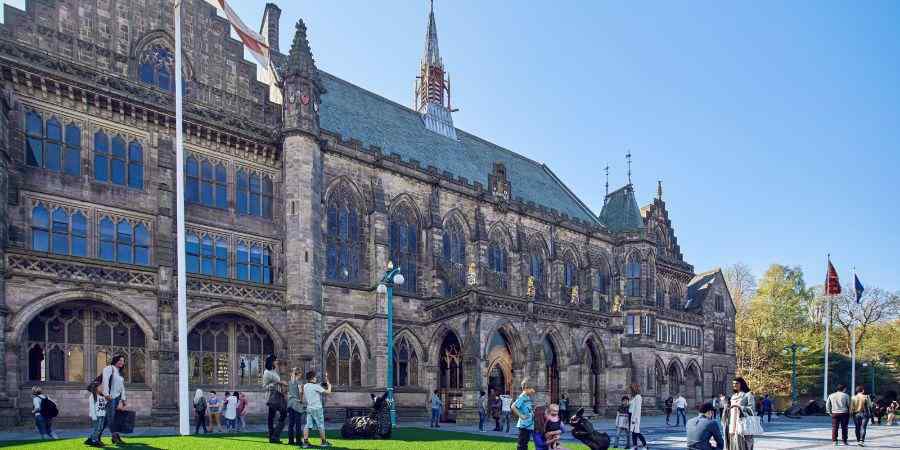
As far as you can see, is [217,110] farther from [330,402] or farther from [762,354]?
[762,354]

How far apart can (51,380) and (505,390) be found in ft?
74.5

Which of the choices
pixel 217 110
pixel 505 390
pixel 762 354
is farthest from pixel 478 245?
pixel 762 354

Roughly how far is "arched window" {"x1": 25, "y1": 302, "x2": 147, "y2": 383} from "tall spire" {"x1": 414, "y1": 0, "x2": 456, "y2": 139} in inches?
1012

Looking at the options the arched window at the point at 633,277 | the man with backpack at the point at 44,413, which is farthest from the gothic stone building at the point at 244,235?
the arched window at the point at 633,277

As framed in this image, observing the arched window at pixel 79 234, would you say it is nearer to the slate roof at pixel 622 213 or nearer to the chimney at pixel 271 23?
the chimney at pixel 271 23

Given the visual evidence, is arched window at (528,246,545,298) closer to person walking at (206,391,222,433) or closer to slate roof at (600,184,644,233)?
slate roof at (600,184,644,233)

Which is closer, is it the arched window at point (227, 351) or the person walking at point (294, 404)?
the person walking at point (294, 404)

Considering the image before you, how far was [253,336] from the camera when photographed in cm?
3053

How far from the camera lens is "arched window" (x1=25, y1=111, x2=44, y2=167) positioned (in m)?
25.2

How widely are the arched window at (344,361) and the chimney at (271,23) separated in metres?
15.0

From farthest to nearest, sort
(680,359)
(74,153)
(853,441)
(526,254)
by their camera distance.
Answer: (680,359) → (526,254) → (74,153) → (853,441)

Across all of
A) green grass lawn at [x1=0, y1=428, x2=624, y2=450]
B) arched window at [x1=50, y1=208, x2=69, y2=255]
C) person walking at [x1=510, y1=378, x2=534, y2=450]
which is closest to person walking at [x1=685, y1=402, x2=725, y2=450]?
person walking at [x1=510, y1=378, x2=534, y2=450]

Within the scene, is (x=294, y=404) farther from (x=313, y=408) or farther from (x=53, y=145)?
(x=53, y=145)

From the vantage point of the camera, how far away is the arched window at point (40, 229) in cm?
2502
